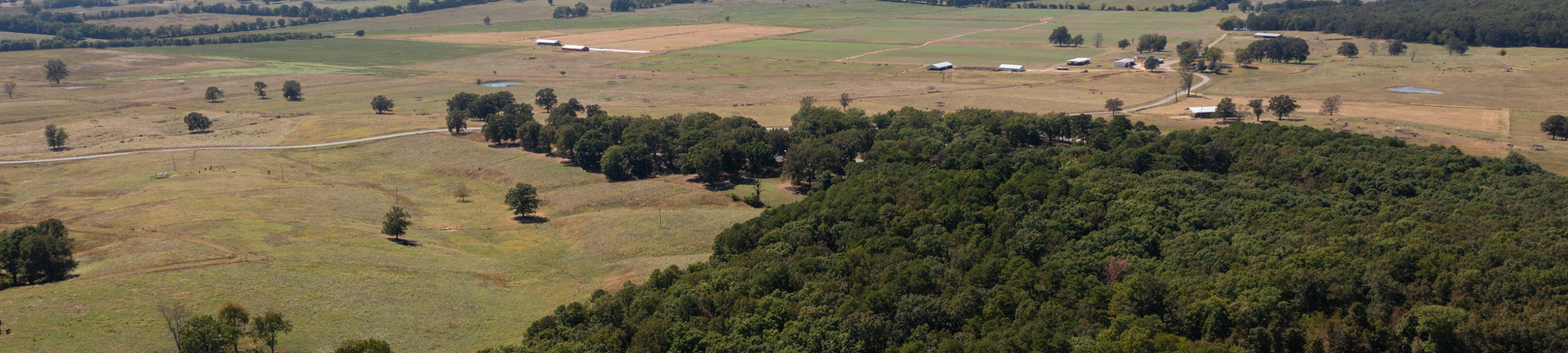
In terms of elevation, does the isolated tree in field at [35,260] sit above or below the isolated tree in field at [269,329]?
above

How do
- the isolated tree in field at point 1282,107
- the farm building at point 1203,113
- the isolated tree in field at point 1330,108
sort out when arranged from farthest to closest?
the farm building at point 1203,113, the isolated tree in field at point 1330,108, the isolated tree in field at point 1282,107

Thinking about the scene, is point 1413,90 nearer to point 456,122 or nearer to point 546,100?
point 546,100

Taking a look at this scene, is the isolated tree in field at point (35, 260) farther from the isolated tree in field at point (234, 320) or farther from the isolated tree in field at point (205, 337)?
the isolated tree in field at point (205, 337)

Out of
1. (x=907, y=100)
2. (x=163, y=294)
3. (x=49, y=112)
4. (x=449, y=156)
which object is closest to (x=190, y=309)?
(x=163, y=294)

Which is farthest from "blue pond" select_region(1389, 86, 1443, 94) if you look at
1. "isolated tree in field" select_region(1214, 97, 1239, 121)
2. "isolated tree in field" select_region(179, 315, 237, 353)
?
"isolated tree in field" select_region(179, 315, 237, 353)

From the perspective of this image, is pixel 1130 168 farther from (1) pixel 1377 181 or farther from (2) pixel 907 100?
(2) pixel 907 100

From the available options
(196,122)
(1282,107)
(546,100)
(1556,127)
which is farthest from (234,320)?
(1556,127)

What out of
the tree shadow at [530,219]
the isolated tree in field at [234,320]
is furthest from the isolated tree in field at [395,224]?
the isolated tree in field at [234,320]
